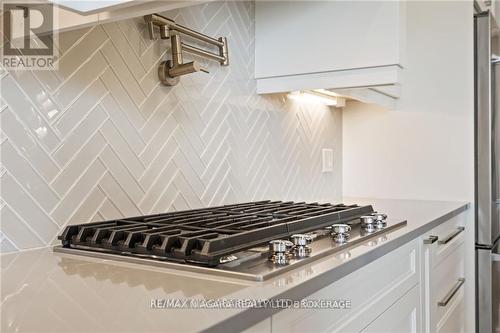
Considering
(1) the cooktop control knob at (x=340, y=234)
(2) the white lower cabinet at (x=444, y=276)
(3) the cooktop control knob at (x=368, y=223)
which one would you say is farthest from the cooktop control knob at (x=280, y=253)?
(2) the white lower cabinet at (x=444, y=276)

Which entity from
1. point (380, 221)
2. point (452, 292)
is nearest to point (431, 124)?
point (452, 292)

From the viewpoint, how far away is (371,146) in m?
2.45

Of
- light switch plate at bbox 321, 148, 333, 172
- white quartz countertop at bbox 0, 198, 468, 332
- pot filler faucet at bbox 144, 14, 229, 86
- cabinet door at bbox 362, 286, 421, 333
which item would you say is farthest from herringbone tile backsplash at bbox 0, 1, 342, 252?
cabinet door at bbox 362, 286, 421, 333

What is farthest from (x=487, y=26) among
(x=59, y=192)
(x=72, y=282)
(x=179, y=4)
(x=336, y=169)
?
(x=72, y=282)

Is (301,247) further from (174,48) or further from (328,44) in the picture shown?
(328,44)

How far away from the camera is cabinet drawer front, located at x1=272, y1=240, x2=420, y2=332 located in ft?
2.46

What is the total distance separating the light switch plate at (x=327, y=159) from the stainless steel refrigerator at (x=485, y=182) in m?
0.67

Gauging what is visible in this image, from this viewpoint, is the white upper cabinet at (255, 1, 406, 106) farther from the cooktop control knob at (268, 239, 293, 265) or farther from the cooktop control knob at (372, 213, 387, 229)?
the cooktop control knob at (268, 239, 293, 265)

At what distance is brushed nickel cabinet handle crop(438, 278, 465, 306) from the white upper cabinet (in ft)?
2.57

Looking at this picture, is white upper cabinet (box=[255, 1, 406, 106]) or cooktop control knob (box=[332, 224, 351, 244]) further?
white upper cabinet (box=[255, 1, 406, 106])

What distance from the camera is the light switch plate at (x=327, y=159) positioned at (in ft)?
7.68

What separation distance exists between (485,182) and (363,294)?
1.47 metres

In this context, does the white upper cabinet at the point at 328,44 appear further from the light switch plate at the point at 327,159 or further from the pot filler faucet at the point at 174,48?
the light switch plate at the point at 327,159

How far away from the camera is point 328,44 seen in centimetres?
162
